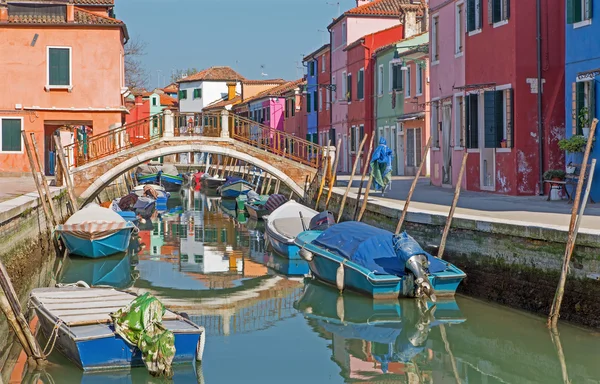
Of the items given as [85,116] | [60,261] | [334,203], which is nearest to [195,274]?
[60,261]

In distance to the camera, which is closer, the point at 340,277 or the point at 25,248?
the point at 340,277

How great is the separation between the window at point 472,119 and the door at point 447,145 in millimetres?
2250

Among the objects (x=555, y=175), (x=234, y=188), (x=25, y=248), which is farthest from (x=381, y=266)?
(x=234, y=188)

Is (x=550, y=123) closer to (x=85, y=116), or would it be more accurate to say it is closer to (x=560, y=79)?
(x=560, y=79)

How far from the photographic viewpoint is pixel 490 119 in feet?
65.2

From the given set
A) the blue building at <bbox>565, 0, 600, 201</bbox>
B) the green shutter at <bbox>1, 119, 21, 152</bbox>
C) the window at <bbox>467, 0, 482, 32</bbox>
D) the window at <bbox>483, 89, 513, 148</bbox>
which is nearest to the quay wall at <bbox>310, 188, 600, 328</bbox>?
the blue building at <bbox>565, 0, 600, 201</bbox>

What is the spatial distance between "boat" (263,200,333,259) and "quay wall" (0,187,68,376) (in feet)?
14.8

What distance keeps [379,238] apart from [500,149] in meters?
6.34

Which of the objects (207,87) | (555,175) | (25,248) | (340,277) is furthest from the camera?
(207,87)

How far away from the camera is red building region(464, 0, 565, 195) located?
18875 millimetres

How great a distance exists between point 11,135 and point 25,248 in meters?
14.0

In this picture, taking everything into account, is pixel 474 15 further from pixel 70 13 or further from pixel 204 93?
pixel 204 93

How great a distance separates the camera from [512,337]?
11531 millimetres

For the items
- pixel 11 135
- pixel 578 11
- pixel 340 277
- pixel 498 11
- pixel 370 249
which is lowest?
pixel 340 277
